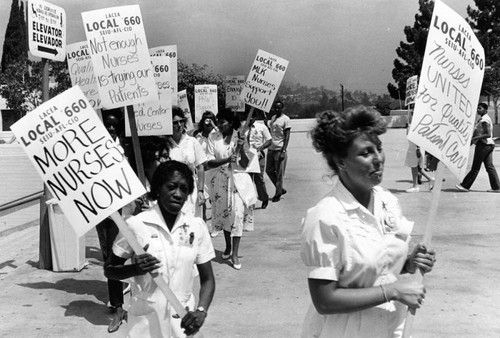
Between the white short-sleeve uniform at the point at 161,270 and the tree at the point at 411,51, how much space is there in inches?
2520

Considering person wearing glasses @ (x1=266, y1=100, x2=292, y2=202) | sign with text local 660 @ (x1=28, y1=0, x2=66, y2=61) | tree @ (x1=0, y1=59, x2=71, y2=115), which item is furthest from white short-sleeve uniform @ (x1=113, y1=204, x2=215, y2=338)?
tree @ (x1=0, y1=59, x2=71, y2=115)

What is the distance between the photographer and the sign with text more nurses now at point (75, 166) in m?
3.64

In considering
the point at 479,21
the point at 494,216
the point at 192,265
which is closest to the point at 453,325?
the point at 192,265

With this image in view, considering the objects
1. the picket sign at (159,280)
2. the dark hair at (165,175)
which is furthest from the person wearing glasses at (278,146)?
the picket sign at (159,280)

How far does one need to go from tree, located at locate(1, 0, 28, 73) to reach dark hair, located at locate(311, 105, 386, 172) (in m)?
63.7

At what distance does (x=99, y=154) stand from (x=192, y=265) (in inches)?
28.0

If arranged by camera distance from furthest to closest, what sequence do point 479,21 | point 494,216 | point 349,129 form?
point 479,21, point 494,216, point 349,129

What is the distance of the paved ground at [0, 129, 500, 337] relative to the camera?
6.14 metres

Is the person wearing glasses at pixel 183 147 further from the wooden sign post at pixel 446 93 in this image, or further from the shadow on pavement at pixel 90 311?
the wooden sign post at pixel 446 93

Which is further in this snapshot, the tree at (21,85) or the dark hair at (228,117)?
the tree at (21,85)

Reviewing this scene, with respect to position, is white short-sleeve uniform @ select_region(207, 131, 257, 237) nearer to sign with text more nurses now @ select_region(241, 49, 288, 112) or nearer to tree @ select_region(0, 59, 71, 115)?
sign with text more nurses now @ select_region(241, 49, 288, 112)

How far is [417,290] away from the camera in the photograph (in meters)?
2.74

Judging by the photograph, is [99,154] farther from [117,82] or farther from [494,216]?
[494,216]

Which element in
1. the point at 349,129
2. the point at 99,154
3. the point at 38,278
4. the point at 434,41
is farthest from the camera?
the point at 38,278
